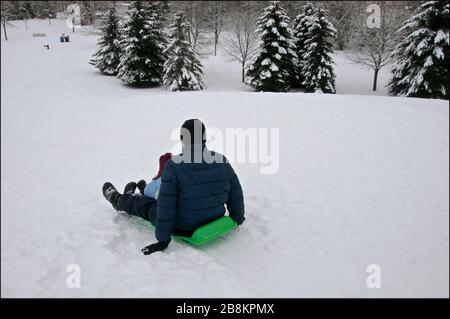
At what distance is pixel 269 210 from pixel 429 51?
17647 millimetres

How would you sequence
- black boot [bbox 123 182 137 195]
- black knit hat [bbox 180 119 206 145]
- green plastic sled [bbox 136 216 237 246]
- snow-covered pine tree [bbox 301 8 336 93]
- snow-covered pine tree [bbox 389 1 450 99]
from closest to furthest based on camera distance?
1. black knit hat [bbox 180 119 206 145]
2. green plastic sled [bbox 136 216 237 246]
3. black boot [bbox 123 182 137 195]
4. snow-covered pine tree [bbox 389 1 450 99]
5. snow-covered pine tree [bbox 301 8 336 93]

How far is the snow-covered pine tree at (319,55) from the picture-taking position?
74.8 feet

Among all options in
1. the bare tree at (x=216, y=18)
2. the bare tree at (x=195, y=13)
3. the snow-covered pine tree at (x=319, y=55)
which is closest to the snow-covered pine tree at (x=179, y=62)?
the snow-covered pine tree at (x=319, y=55)

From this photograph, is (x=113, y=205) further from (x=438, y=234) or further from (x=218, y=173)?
(x=438, y=234)

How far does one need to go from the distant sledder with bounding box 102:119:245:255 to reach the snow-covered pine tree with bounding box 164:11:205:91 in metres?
18.7

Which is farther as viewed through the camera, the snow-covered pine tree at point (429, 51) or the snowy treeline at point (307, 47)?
the snowy treeline at point (307, 47)

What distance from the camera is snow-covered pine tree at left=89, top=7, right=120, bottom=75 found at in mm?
24750

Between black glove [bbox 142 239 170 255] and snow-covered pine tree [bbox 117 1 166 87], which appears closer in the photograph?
black glove [bbox 142 239 170 255]

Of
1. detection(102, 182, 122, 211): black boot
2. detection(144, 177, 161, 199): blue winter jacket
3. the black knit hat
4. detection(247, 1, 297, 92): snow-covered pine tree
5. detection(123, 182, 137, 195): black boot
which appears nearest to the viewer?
the black knit hat

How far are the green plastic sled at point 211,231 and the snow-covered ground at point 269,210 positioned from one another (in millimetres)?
134

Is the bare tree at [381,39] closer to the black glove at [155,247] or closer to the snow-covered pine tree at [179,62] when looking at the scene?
the snow-covered pine tree at [179,62]

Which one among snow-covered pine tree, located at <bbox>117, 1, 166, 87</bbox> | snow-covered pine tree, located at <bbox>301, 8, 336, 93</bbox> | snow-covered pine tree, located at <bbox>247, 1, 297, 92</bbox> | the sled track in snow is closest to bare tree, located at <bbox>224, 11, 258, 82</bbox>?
snow-covered pine tree, located at <bbox>247, 1, 297, 92</bbox>

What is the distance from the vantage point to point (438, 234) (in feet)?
12.9

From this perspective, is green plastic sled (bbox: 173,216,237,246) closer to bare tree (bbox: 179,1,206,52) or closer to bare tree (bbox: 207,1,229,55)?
bare tree (bbox: 179,1,206,52)
